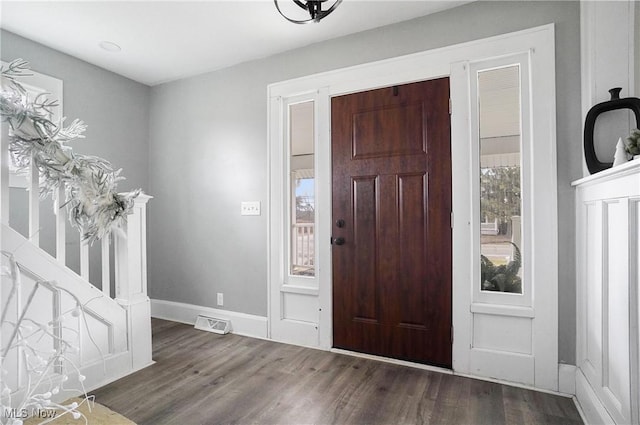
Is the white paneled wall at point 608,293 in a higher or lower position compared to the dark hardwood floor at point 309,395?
higher

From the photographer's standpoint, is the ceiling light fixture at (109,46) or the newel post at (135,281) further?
the ceiling light fixture at (109,46)

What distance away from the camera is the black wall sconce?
5.74ft

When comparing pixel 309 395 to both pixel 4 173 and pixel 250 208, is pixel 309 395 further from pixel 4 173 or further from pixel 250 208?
pixel 4 173

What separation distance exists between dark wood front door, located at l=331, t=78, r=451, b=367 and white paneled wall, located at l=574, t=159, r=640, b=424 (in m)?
0.74

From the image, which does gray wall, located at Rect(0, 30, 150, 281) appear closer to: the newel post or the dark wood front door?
the newel post

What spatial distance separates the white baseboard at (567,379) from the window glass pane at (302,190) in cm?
180

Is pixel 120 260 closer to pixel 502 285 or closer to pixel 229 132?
pixel 229 132

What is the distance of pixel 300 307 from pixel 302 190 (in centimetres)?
102

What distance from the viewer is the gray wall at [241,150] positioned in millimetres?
2053

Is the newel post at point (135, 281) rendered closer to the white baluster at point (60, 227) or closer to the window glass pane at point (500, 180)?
the white baluster at point (60, 227)

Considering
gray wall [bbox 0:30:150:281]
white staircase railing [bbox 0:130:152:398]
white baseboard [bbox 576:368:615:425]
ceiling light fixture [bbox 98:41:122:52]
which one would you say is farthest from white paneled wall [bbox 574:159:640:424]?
gray wall [bbox 0:30:150:281]

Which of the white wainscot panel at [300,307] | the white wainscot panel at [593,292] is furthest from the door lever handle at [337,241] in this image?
the white wainscot panel at [593,292]

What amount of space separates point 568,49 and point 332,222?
193 cm

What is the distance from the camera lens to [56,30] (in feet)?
8.62
